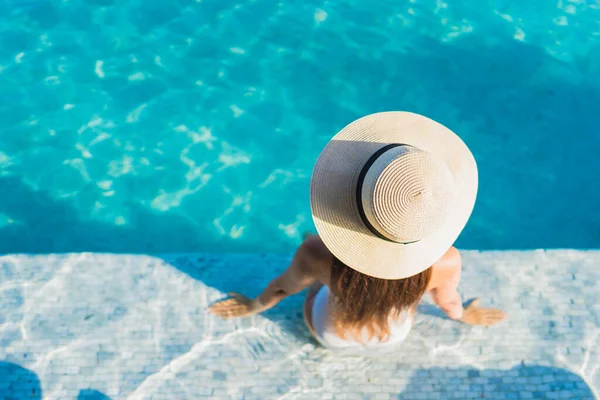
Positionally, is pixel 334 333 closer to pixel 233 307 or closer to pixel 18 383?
pixel 233 307

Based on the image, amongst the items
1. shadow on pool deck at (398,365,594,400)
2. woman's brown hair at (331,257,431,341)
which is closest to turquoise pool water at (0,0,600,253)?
shadow on pool deck at (398,365,594,400)

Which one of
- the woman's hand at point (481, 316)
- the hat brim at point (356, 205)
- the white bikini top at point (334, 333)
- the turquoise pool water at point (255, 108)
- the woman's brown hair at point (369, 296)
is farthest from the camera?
the turquoise pool water at point (255, 108)

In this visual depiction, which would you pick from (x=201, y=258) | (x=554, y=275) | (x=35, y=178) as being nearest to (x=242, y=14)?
(x=35, y=178)

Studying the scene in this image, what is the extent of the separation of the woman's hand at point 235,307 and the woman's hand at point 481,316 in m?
1.41

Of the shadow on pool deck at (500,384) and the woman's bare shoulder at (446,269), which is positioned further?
the shadow on pool deck at (500,384)

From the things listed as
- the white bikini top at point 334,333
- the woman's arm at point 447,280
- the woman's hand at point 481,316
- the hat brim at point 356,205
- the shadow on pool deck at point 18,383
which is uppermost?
the hat brim at point 356,205

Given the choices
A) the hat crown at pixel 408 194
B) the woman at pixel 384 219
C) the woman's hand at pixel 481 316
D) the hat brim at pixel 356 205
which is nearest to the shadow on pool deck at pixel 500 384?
the woman's hand at pixel 481 316

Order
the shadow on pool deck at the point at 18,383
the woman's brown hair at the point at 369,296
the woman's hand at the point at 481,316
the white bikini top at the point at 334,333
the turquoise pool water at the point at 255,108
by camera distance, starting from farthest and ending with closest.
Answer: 1. the turquoise pool water at the point at 255,108
2. the woman's hand at the point at 481,316
3. the shadow on pool deck at the point at 18,383
4. the white bikini top at the point at 334,333
5. the woman's brown hair at the point at 369,296

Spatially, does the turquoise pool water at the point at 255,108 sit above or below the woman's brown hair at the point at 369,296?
below

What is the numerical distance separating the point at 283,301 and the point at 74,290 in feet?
4.89

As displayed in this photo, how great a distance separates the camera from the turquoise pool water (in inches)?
200

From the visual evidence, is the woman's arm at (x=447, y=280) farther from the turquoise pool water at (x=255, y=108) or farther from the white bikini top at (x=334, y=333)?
the turquoise pool water at (x=255, y=108)

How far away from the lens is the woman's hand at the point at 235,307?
3.66 m

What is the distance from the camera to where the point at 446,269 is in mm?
2721
